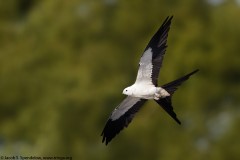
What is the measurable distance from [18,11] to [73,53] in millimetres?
4024

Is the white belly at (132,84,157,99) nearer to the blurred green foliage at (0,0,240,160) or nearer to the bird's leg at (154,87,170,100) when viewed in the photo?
the bird's leg at (154,87,170,100)

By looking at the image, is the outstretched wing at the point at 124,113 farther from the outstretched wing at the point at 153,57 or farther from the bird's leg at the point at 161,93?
the bird's leg at the point at 161,93

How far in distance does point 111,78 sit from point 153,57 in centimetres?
711

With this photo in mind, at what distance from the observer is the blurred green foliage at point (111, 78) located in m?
16.7

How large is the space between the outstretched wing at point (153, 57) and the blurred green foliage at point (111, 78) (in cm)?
509

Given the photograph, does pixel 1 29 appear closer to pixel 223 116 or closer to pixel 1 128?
pixel 1 128

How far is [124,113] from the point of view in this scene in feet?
38.8

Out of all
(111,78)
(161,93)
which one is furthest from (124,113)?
(111,78)

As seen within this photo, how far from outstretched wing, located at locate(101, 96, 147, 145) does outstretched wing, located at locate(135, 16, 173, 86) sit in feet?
1.94

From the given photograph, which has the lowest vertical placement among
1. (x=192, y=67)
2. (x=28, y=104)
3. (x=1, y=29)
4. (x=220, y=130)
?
(x=220, y=130)

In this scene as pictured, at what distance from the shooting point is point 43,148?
16797 mm

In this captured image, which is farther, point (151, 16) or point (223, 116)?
point (151, 16)

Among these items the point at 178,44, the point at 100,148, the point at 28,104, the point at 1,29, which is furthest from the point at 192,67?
the point at 1,29

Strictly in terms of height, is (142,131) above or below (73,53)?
below
